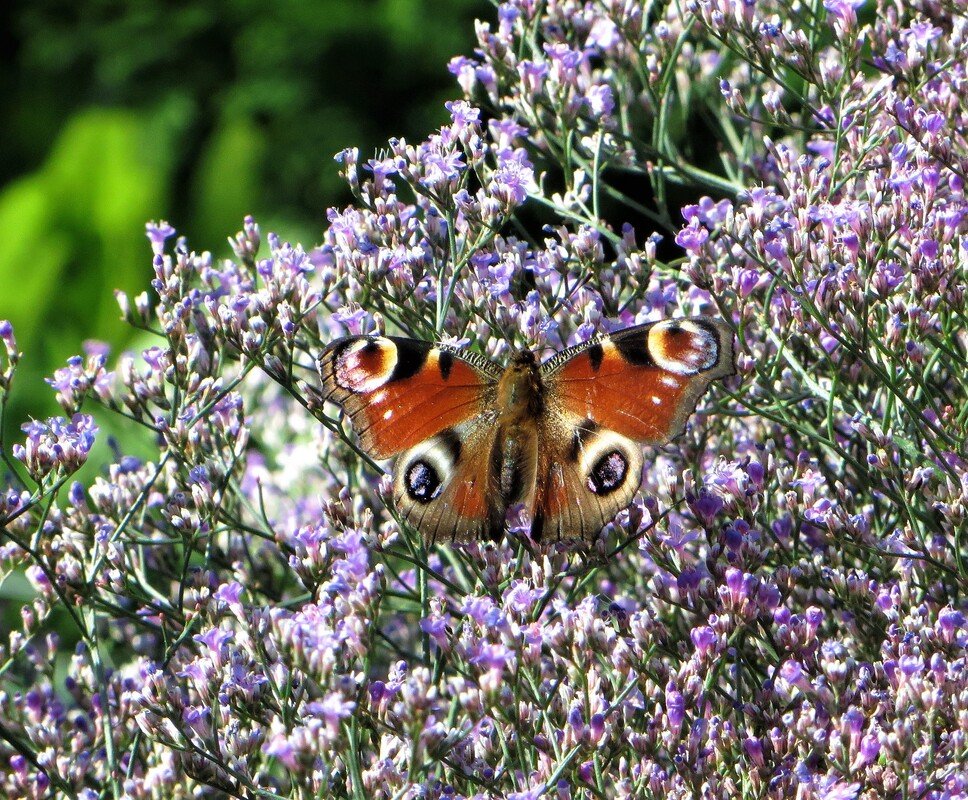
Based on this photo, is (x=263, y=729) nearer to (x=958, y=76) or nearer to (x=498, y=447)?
(x=498, y=447)

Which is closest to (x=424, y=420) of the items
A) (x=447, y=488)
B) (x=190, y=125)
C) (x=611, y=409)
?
(x=447, y=488)

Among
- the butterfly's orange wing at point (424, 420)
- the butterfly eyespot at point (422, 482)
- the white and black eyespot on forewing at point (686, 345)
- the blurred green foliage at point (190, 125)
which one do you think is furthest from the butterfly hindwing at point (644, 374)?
the blurred green foliage at point (190, 125)

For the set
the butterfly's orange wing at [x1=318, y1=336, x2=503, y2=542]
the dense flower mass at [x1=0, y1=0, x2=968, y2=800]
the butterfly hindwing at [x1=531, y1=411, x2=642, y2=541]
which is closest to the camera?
the dense flower mass at [x1=0, y1=0, x2=968, y2=800]

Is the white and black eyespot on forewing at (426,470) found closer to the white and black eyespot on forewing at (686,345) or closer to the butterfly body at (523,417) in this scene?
the butterfly body at (523,417)

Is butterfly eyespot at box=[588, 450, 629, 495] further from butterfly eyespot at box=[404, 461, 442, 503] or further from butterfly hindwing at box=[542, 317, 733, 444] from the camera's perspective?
butterfly eyespot at box=[404, 461, 442, 503]

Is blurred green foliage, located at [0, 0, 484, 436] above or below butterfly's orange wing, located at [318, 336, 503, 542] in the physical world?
above

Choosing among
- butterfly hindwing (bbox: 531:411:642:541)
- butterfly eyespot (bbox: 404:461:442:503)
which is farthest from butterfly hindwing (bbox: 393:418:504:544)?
butterfly hindwing (bbox: 531:411:642:541)

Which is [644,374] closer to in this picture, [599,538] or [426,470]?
[599,538]
